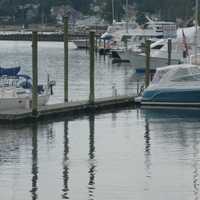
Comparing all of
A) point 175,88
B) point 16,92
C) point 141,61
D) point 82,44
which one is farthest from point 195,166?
point 82,44

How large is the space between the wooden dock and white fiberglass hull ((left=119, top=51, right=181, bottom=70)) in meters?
26.9

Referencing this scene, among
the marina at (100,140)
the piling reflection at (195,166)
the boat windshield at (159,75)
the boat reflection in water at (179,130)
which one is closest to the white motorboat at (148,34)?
the marina at (100,140)

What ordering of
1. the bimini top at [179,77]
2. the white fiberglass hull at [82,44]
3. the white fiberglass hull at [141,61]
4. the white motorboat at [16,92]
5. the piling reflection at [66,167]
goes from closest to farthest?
1. the piling reflection at [66,167]
2. the white motorboat at [16,92]
3. the bimini top at [179,77]
4. the white fiberglass hull at [141,61]
5. the white fiberglass hull at [82,44]

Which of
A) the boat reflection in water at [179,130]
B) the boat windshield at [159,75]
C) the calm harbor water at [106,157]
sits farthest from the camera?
the boat windshield at [159,75]

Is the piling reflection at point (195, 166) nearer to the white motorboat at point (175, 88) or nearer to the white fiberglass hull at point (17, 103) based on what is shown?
the white fiberglass hull at point (17, 103)

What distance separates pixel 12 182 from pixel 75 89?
31.4m

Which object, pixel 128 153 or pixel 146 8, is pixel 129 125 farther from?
pixel 146 8

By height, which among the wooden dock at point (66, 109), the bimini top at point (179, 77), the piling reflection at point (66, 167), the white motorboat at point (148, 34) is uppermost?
the white motorboat at point (148, 34)

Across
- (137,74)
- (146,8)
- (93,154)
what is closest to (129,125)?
(93,154)

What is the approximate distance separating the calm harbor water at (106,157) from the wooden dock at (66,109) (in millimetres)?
435

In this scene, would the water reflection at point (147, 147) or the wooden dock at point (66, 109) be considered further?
the wooden dock at point (66, 109)

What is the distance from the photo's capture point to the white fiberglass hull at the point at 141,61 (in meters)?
72.9

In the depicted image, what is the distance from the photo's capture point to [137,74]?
7544cm

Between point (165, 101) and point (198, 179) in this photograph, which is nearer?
point (198, 179)
